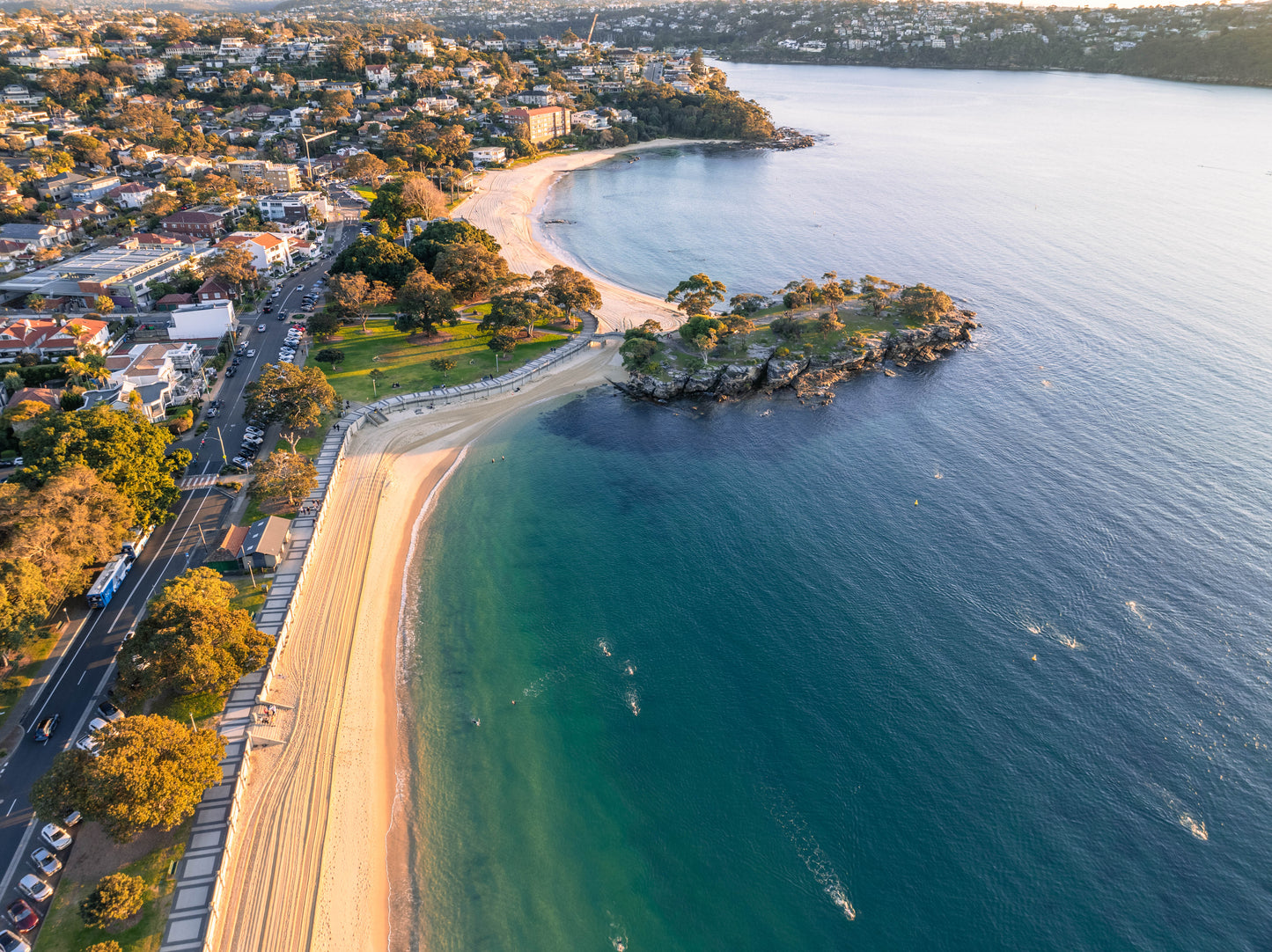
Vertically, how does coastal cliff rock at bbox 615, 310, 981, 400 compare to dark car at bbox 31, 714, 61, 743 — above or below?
above

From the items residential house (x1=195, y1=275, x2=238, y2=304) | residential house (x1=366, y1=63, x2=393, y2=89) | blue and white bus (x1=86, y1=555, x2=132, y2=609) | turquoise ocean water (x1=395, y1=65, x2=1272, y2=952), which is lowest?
turquoise ocean water (x1=395, y1=65, x2=1272, y2=952)

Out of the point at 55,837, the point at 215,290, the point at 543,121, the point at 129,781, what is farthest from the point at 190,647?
the point at 543,121

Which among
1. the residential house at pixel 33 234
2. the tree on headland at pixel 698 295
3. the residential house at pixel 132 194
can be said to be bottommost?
the tree on headland at pixel 698 295

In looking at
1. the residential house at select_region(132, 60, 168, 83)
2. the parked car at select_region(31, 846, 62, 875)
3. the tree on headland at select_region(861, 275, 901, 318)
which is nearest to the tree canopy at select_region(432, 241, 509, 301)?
the tree on headland at select_region(861, 275, 901, 318)

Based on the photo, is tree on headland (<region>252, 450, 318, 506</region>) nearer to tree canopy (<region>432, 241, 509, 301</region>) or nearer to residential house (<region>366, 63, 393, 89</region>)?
tree canopy (<region>432, 241, 509, 301</region>)

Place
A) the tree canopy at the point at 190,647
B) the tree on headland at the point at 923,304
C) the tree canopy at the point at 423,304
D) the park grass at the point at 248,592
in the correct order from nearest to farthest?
the tree canopy at the point at 190,647 < the park grass at the point at 248,592 < the tree canopy at the point at 423,304 < the tree on headland at the point at 923,304

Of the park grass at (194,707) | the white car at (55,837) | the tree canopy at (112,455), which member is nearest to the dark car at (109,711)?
the park grass at (194,707)

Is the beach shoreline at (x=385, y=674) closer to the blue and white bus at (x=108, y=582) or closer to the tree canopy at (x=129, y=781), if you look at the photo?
the tree canopy at (x=129, y=781)

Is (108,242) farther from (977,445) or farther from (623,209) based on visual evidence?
(977,445)
